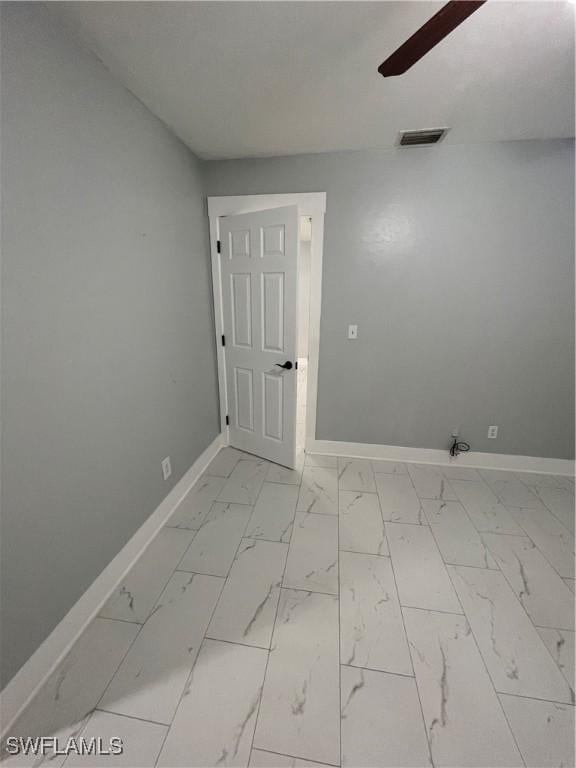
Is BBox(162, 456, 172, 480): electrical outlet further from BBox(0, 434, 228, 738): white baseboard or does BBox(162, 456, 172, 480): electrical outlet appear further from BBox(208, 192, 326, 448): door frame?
BBox(208, 192, 326, 448): door frame

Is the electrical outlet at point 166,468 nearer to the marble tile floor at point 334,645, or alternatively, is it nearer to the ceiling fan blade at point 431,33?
the marble tile floor at point 334,645

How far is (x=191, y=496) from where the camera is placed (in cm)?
204

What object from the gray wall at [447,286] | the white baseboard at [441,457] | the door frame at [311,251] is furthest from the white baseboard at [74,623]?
the gray wall at [447,286]

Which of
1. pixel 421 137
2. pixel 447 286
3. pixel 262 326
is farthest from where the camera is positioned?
pixel 262 326

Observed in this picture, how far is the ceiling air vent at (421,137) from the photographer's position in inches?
67.2

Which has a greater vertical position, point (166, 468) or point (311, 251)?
point (311, 251)

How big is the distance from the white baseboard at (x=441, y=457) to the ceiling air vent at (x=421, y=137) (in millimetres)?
2191

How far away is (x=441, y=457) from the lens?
241 cm

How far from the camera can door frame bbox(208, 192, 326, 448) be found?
2082 millimetres

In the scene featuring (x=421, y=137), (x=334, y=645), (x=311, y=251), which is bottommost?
(x=334, y=645)

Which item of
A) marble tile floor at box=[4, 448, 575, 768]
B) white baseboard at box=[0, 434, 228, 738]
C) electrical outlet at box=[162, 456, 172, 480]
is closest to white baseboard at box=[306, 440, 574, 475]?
marble tile floor at box=[4, 448, 575, 768]

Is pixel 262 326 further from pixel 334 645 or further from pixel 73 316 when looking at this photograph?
pixel 334 645

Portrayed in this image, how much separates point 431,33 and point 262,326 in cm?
165

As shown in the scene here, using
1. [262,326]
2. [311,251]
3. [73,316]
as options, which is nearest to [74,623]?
[73,316]
